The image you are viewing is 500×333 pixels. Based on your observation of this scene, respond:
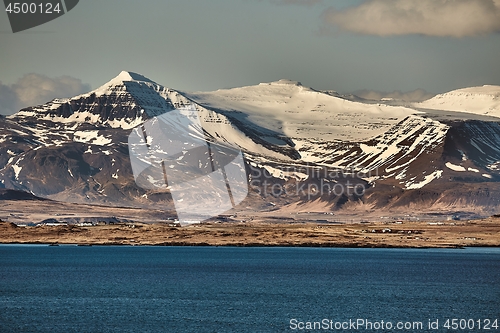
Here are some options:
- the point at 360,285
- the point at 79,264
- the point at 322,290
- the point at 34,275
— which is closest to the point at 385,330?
the point at 322,290

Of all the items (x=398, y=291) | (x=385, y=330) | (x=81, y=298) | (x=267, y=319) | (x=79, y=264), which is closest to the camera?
(x=385, y=330)

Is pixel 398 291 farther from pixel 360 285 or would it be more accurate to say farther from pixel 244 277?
pixel 244 277

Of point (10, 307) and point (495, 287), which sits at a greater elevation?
point (10, 307)

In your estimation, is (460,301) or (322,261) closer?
(460,301)

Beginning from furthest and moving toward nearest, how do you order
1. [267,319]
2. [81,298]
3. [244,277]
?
[244,277] < [81,298] < [267,319]

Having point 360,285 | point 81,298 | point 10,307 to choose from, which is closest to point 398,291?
point 360,285

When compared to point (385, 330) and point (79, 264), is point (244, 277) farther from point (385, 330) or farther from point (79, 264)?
point (385, 330)
